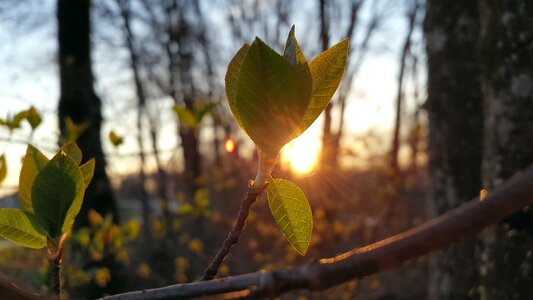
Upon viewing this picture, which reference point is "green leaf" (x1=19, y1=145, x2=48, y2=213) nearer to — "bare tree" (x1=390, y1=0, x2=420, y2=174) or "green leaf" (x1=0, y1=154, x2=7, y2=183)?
"green leaf" (x1=0, y1=154, x2=7, y2=183)

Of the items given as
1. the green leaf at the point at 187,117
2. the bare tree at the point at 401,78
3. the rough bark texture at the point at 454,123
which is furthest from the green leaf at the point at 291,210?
the bare tree at the point at 401,78

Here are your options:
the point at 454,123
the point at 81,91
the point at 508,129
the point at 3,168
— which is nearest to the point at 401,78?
the point at 81,91

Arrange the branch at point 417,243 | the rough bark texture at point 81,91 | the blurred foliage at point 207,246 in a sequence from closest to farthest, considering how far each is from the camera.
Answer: the branch at point 417,243 < the blurred foliage at point 207,246 < the rough bark texture at point 81,91

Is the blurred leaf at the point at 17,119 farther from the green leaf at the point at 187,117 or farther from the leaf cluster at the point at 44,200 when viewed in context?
the leaf cluster at the point at 44,200

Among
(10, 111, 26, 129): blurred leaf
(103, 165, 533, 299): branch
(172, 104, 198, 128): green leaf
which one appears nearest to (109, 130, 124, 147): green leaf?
(172, 104, 198, 128): green leaf

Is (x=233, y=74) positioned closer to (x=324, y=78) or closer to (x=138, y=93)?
(x=324, y=78)

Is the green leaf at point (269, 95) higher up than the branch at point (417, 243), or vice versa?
the green leaf at point (269, 95)
